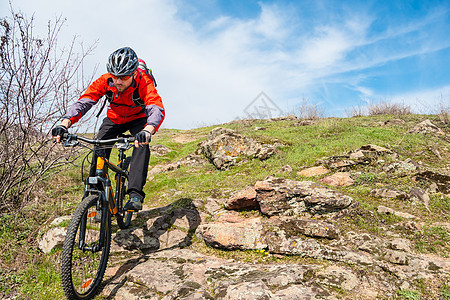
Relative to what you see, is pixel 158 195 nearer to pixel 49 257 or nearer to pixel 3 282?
pixel 49 257

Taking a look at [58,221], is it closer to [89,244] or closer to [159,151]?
[89,244]

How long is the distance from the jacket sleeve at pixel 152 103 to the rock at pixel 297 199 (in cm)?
251

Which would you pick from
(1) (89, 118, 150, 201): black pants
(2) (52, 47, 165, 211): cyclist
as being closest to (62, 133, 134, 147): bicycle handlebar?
(2) (52, 47, 165, 211): cyclist

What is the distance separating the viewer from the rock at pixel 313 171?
6863mm

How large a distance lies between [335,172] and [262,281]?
4.73 m

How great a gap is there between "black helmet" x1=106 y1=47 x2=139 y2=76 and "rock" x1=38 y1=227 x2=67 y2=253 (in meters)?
2.80

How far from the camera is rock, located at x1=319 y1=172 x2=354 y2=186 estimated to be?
6053 millimetres

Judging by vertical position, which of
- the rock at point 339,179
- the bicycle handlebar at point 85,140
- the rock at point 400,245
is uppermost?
the bicycle handlebar at point 85,140

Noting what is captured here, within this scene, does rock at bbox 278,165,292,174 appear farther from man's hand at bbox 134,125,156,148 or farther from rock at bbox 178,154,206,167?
man's hand at bbox 134,125,156,148

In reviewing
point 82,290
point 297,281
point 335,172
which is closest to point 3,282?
point 82,290

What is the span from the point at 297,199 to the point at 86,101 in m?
3.99

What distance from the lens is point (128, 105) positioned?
4215mm

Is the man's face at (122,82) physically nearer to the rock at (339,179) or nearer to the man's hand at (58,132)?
the man's hand at (58,132)

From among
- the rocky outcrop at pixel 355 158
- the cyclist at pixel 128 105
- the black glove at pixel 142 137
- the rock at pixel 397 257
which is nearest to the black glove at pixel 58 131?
the cyclist at pixel 128 105
